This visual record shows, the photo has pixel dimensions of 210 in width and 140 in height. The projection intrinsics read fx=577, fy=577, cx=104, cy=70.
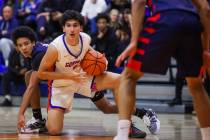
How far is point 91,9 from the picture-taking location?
13539mm

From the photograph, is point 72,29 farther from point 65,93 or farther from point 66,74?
point 65,93

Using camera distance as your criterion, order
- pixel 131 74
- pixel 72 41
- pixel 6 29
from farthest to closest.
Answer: pixel 6 29 < pixel 72 41 < pixel 131 74

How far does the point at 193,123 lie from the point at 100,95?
7.63 feet

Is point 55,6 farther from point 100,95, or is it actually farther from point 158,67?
point 158,67

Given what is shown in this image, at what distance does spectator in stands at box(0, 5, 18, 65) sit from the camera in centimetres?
1291

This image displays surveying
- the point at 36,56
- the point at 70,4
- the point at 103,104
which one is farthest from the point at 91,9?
the point at 36,56

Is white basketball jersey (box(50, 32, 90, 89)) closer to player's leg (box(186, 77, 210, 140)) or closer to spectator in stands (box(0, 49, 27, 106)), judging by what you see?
player's leg (box(186, 77, 210, 140))

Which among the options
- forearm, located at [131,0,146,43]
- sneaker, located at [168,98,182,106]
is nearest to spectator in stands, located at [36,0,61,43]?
sneaker, located at [168,98,182,106]

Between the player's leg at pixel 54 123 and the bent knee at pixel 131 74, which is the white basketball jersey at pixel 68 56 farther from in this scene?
the bent knee at pixel 131 74

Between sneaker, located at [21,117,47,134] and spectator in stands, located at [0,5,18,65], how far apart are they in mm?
6250

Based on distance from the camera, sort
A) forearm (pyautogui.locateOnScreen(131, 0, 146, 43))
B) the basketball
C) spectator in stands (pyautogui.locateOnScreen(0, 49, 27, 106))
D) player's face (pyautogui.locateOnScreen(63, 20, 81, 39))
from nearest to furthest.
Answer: forearm (pyautogui.locateOnScreen(131, 0, 146, 43)), player's face (pyautogui.locateOnScreen(63, 20, 81, 39)), the basketball, spectator in stands (pyautogui.locateOnScreen(0, 49, 27, 106))

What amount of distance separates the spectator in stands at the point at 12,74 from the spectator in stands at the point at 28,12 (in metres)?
1.56

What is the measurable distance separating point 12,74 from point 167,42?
8166mm

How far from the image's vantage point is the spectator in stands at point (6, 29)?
12.9 metres
